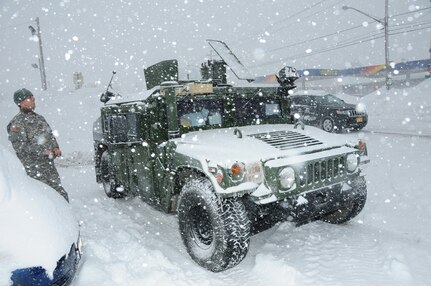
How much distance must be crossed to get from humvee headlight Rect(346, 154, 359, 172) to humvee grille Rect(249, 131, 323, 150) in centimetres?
39

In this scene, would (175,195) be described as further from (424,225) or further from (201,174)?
(424,225)

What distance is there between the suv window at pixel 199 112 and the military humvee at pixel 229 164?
13mm

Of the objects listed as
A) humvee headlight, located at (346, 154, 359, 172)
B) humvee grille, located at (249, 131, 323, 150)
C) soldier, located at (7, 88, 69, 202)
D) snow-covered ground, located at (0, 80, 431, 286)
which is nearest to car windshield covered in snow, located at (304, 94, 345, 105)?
snow-covered ground, located at (0, 80, 431, 286)

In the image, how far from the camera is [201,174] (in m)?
3.98

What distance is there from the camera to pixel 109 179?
665 cm

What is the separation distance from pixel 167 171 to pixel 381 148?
7.44 metres

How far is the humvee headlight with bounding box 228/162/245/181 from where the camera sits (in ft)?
11.3

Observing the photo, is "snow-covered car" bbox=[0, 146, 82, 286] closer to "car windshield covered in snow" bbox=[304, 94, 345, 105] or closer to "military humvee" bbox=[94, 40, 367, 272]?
"military humvee" bbox=[94, 40, 367, 272]

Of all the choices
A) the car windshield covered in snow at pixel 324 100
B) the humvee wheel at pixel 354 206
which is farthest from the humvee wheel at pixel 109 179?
the car windshield covered in snow at pixel 324 100

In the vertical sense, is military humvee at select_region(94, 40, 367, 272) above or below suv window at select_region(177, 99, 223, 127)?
below

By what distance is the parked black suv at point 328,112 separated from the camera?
13.6m

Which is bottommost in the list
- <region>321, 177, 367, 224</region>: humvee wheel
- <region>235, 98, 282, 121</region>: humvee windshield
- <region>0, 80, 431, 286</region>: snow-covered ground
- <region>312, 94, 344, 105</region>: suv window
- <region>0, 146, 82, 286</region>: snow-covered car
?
<region>0, 80, 431, 286</region>: snow-covered ground

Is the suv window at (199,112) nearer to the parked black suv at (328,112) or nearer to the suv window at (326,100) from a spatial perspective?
the parked black suv at (328,112)

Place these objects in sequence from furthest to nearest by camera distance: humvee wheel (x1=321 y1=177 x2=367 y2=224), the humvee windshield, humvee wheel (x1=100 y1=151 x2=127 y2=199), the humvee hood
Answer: humvee wheel (x1=100 y1=151 x2=127 y2=199) → the humvee windshield → humvee wheel (x1=321 y1=177 x2=367 y2=224) → the humvee hood
